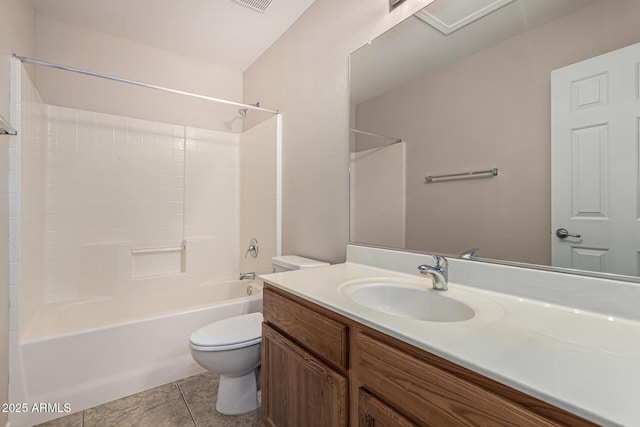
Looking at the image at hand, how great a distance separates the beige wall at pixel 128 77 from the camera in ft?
6.90

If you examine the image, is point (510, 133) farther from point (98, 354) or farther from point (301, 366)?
point (98, 354)

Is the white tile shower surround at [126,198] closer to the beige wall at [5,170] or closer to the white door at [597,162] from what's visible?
the beige wall at [5,170]

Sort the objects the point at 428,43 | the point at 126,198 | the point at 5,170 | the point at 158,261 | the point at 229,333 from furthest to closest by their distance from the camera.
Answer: the point at 158,261 < the point at 126,198 < the point at 229,333 < the point at 5,170 < the point at 428,43

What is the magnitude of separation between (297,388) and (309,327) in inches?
10.2

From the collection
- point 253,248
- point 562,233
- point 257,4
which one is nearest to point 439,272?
point 562,233

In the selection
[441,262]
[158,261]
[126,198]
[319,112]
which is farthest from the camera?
[158,261]

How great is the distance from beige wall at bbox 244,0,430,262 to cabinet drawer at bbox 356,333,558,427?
921 mm

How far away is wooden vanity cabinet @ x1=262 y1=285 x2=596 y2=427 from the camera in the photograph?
53cm

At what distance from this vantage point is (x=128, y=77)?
238 cm

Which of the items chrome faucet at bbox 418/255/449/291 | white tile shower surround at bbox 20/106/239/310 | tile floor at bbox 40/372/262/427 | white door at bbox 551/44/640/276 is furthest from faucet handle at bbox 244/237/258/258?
white door at bbox 551/44/640/276

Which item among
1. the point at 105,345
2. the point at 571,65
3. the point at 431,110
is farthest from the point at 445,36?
the point at 105,345

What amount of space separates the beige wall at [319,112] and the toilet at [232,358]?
37 cm

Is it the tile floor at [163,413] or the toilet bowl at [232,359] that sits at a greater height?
the toilet bowl at [232,359]

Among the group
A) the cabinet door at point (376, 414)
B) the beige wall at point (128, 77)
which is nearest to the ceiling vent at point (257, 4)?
the beige wall at point (128, 77)
